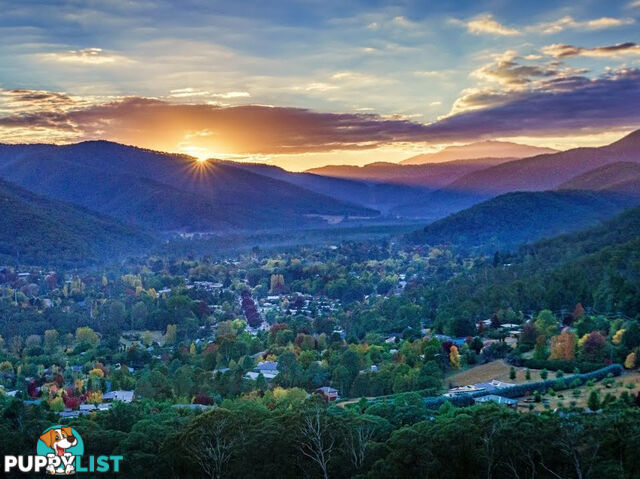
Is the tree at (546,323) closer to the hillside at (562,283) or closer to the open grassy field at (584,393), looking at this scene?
the hillside at (562,283)

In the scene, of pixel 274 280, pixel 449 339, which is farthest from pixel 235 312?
pixel 449 339

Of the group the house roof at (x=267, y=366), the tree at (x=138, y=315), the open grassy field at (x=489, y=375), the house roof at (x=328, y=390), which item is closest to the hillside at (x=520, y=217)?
the tree at (x=138, y=315)

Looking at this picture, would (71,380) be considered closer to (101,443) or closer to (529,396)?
(101,443)

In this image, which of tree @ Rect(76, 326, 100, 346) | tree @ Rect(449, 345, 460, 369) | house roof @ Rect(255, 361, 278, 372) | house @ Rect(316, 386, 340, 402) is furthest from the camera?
tree @ Rect(76, 326, 100, 346)

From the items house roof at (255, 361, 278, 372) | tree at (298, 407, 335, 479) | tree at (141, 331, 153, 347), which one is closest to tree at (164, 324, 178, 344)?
tree at (141, 331, 153, 347)

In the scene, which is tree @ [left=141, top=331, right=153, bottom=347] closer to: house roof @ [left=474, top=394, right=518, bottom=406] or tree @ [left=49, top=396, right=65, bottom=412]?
tree @ [left=49, top=396, right=65, bottom=412]

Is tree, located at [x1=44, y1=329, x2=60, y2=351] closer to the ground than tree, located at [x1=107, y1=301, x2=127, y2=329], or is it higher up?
higher up
